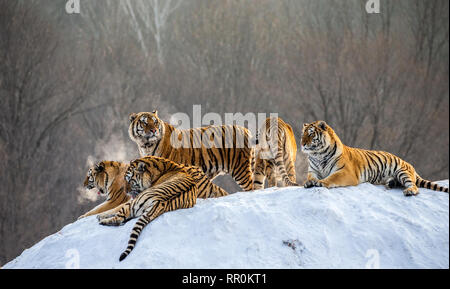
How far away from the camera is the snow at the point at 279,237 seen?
4555 millimetres

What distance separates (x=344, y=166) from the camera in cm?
575

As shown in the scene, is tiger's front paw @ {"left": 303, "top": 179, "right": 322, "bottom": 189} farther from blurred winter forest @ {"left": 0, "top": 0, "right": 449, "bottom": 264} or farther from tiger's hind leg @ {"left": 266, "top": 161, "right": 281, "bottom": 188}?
blurred winter forest @ {"left": 0, "top": 0, "right": 449, "bottom": 264}

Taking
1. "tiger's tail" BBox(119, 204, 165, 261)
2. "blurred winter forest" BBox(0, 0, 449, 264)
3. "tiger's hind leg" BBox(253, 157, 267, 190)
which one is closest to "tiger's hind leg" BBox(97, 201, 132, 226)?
"tiger's tail" BBox(119, 204, 165, 261)

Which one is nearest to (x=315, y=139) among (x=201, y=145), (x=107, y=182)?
(x=201, y=145)

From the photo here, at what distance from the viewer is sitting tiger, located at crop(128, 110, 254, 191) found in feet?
22.9

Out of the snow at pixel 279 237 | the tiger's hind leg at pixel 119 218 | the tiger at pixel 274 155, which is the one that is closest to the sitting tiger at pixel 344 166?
the snow at pixel 279 237

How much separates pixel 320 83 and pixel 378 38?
2.43 meters

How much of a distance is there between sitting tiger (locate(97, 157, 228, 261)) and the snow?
0.09 m

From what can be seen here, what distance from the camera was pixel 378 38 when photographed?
16547mm

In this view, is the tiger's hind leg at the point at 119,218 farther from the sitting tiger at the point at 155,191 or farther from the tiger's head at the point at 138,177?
the tiger's head at the point at 138,177

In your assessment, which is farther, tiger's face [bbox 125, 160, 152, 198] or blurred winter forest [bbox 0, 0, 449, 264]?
blurred winter forest [bbox 0, 0, 449, 264]

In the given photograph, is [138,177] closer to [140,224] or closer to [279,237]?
[140,224]

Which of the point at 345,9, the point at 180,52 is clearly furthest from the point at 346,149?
the point at 180,52
